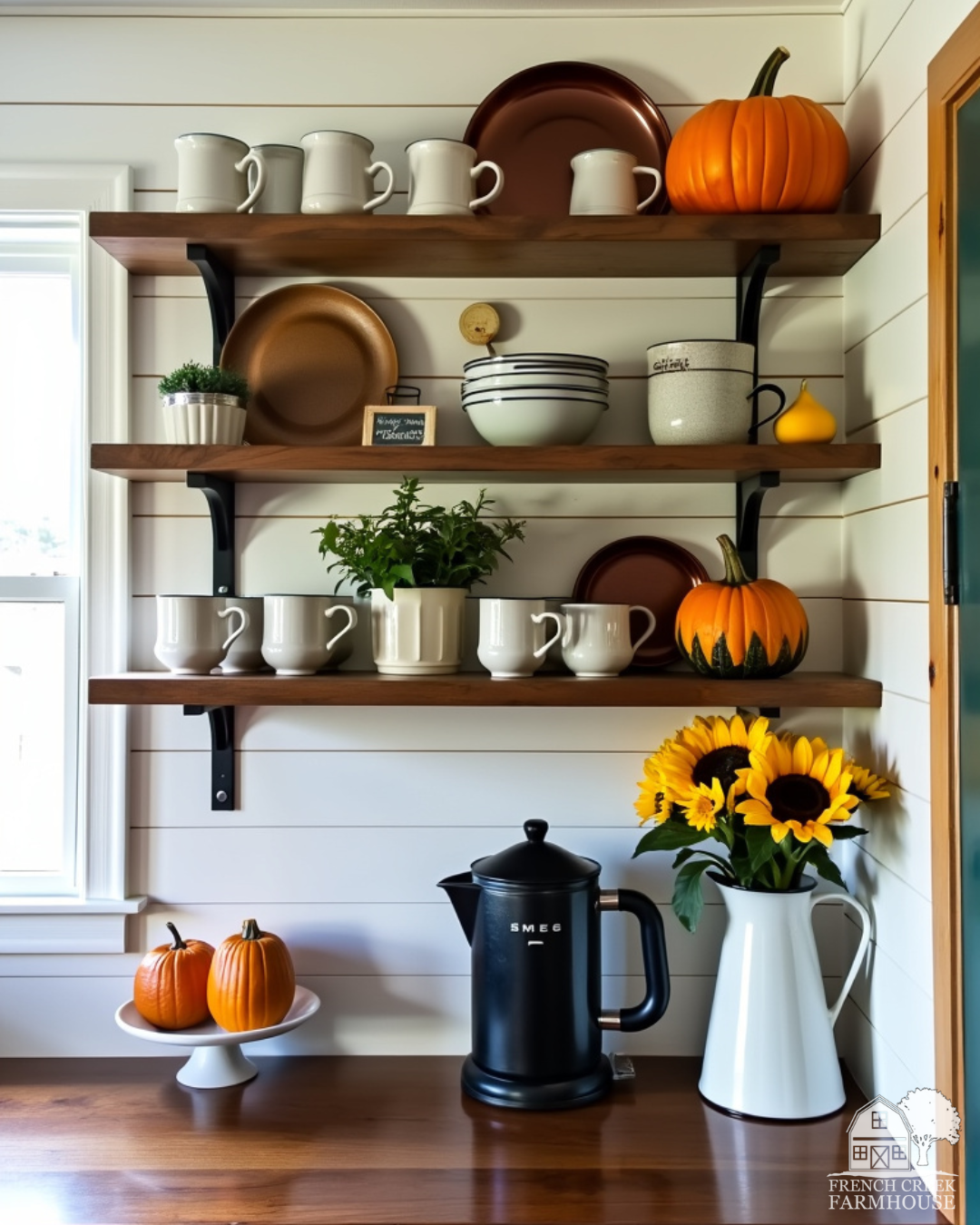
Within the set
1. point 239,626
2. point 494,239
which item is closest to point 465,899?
point 239,626

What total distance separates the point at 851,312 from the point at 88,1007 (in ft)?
5.16

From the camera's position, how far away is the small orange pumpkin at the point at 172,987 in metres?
1.48

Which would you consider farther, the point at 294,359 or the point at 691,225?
the point at 294,359

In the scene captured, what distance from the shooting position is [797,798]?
1.39m

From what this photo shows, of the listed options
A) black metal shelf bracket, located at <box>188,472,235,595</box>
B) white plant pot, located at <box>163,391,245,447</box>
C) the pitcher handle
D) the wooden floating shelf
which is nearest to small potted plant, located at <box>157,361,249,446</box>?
white plant pot, located at <box>163,391,245,447</box>

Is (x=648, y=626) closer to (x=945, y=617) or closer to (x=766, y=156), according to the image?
(x=945, y=617)

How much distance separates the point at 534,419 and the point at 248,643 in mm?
515

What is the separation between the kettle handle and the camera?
4.78ft

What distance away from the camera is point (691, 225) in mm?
1428

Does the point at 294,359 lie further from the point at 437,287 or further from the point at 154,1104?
the point at 154,1104

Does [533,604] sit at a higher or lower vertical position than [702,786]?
higher

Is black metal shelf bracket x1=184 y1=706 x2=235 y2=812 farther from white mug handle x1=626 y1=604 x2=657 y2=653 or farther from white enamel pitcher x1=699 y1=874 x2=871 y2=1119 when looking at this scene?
white enamel pitcher x1=699 y1=874 x2=871 y2=1119

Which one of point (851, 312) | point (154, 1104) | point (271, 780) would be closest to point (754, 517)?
point (851, 312)

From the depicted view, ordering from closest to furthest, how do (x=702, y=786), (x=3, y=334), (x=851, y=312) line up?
(x=702, y=786) → (x=851, y=312) → (x=3, y=334)
